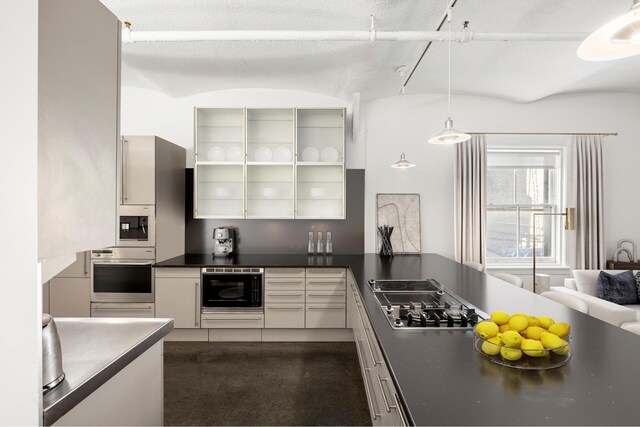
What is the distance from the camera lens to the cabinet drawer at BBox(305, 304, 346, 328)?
3.65 metres

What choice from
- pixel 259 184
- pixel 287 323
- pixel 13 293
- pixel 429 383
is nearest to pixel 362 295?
pixel 429 383

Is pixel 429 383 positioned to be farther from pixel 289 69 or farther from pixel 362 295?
pixel 289 69

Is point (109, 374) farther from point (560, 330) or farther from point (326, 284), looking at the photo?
point (326, 284)

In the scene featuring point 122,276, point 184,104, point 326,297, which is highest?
point 184,104

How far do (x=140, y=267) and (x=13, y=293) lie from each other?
3.26 meters

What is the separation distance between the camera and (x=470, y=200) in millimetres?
4242

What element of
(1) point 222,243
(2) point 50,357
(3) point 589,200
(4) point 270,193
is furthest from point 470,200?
(2) point 50,357

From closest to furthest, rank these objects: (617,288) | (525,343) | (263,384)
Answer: (525,343) → (263,384) → (617,288)

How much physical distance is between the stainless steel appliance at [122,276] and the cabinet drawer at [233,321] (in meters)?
0.66

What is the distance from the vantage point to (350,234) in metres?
4.37

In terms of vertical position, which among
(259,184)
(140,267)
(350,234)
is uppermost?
(259,184)

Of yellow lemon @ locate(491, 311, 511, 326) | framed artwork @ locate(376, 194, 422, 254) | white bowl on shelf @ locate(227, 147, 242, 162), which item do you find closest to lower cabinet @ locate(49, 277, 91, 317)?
white bowl on shelf @ locate(227, 147, 242, 162)

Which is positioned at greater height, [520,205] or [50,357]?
[520,205]

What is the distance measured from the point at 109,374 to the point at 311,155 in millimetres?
3364
